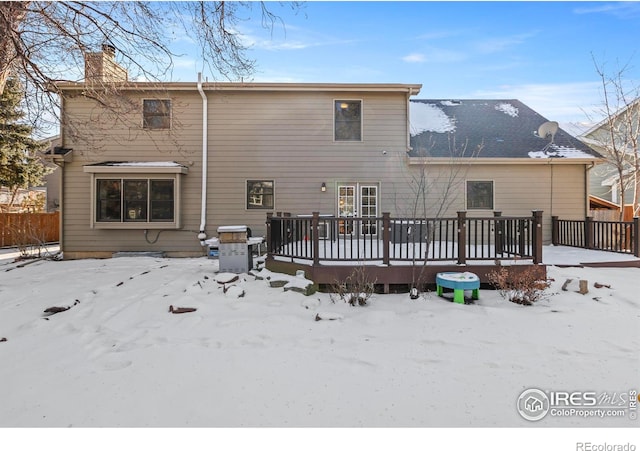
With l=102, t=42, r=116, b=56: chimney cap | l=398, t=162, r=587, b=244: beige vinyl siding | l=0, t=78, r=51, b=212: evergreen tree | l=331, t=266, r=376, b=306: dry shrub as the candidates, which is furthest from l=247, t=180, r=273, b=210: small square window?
l=0, t=78, r=51, b=212: evergreen tree

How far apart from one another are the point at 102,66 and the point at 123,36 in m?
1.02

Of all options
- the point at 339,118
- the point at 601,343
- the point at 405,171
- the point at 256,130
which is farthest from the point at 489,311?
the point at 256,130

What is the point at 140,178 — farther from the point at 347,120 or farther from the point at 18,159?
the point at 18,159

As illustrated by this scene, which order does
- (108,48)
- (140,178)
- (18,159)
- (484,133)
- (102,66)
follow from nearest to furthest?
(108,48) → (102,66) → (140,178) → (484,133) → (18,159)

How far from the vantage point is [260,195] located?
Result: 1002cm

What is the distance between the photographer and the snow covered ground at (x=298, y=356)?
251cm

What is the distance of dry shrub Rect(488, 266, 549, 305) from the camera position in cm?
498

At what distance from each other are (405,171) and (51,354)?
8.80 metres

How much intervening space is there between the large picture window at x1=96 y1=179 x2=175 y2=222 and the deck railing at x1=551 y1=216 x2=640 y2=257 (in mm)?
11086

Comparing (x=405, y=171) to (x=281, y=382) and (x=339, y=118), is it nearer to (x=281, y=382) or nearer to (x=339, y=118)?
(x=339, y=118)

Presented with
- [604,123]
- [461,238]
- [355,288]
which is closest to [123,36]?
[355,288]

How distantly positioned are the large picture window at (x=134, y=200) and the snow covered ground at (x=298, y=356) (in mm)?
4057

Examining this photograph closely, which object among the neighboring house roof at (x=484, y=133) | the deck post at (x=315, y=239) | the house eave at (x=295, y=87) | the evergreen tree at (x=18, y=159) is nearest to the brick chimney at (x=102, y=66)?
the house eave at (x=295, y=87)
